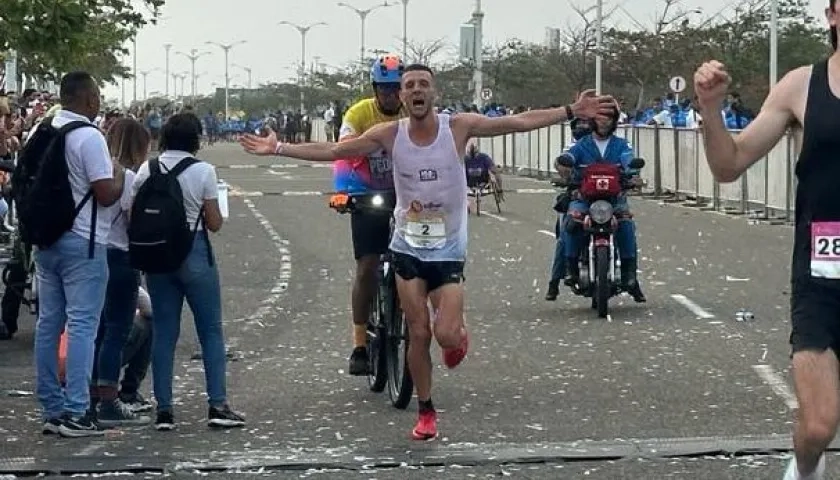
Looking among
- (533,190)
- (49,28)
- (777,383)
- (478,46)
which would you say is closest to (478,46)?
(478,46)

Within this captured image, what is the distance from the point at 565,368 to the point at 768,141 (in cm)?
553

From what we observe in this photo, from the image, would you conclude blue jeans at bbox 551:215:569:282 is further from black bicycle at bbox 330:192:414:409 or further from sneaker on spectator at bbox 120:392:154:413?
sneaker on spectator at bbox 120:392:154:413

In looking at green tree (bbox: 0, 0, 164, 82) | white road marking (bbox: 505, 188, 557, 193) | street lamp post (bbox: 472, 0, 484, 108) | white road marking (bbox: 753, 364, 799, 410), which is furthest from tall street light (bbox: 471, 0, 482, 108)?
white road marking (bbox: 753, 364, 799, 410)

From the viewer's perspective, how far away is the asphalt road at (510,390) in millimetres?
8172

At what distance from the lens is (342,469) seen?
8.01m

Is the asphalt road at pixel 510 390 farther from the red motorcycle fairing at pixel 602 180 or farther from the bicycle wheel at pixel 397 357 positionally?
the red motorcycle fairing at pixel 602 180

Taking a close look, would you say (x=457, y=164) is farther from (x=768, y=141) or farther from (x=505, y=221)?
(x=505, y=221)

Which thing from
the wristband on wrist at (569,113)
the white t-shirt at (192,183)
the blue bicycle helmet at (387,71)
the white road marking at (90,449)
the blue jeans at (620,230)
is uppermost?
the blue bicycle helmet at (387,71)

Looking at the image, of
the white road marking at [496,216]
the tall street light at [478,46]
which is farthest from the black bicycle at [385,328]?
the tall street light at [478,46]

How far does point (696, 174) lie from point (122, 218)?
884 inches

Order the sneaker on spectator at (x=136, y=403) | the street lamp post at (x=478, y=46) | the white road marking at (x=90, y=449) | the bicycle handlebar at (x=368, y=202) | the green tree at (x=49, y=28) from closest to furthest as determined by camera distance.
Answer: the white road marking at (x=90, y=449), the sneaker on spectator at (x=136, y=403), the bicycle handlebar at (x=368, y=202), the green tree at (x=49, y=28), the street lamp post at (x=478, y=46)

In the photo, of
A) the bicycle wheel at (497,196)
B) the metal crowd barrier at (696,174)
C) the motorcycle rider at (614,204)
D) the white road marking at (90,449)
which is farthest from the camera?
the bicycle wheel at (497,196)

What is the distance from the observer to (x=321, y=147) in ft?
29.3

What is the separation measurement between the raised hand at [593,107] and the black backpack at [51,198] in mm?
2544
